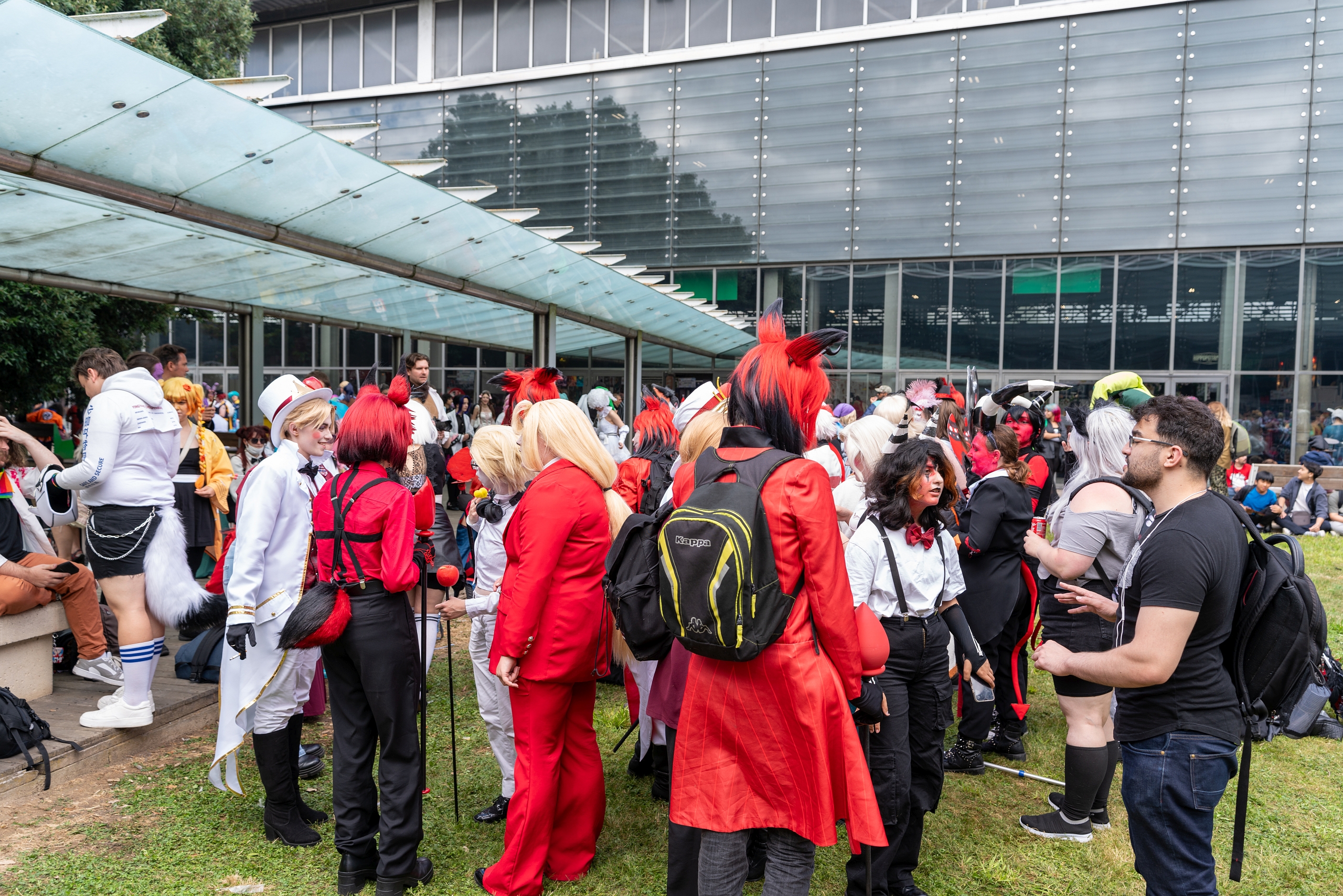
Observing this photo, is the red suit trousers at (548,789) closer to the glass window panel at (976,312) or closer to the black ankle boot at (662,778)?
the black ankle boot at (662,778)

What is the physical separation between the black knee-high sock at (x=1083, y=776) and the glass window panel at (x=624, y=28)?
21151 millimetres

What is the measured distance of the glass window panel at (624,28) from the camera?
69.6ft

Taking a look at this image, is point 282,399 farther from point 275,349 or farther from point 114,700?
point 275,349

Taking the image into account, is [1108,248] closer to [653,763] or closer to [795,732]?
[653,763]

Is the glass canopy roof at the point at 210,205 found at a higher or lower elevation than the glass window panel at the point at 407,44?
lower

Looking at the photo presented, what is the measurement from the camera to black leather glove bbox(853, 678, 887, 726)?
8.73 feet

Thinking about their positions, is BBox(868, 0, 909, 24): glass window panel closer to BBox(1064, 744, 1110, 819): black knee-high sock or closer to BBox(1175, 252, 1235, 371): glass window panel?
BBox(1175, 252, 1235, 371): glass window panel

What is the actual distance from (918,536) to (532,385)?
2171mm

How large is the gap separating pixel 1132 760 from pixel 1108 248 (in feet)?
61.5

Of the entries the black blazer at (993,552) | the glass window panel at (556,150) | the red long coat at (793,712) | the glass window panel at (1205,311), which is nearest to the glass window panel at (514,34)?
the glass window panel at (556,150)

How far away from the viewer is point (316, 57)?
78.4ft

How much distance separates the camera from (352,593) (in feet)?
10.2

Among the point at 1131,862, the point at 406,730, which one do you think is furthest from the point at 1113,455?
the point at 406,730

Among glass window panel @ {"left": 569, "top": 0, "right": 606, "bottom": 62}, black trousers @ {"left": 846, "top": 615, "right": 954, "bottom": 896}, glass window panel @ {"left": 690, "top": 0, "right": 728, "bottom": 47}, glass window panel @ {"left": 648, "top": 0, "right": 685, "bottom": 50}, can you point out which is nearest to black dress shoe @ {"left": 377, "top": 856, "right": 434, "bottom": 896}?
black trousers @ {"left": 846, "top": 615, "right": 954, "bottom": 896}
